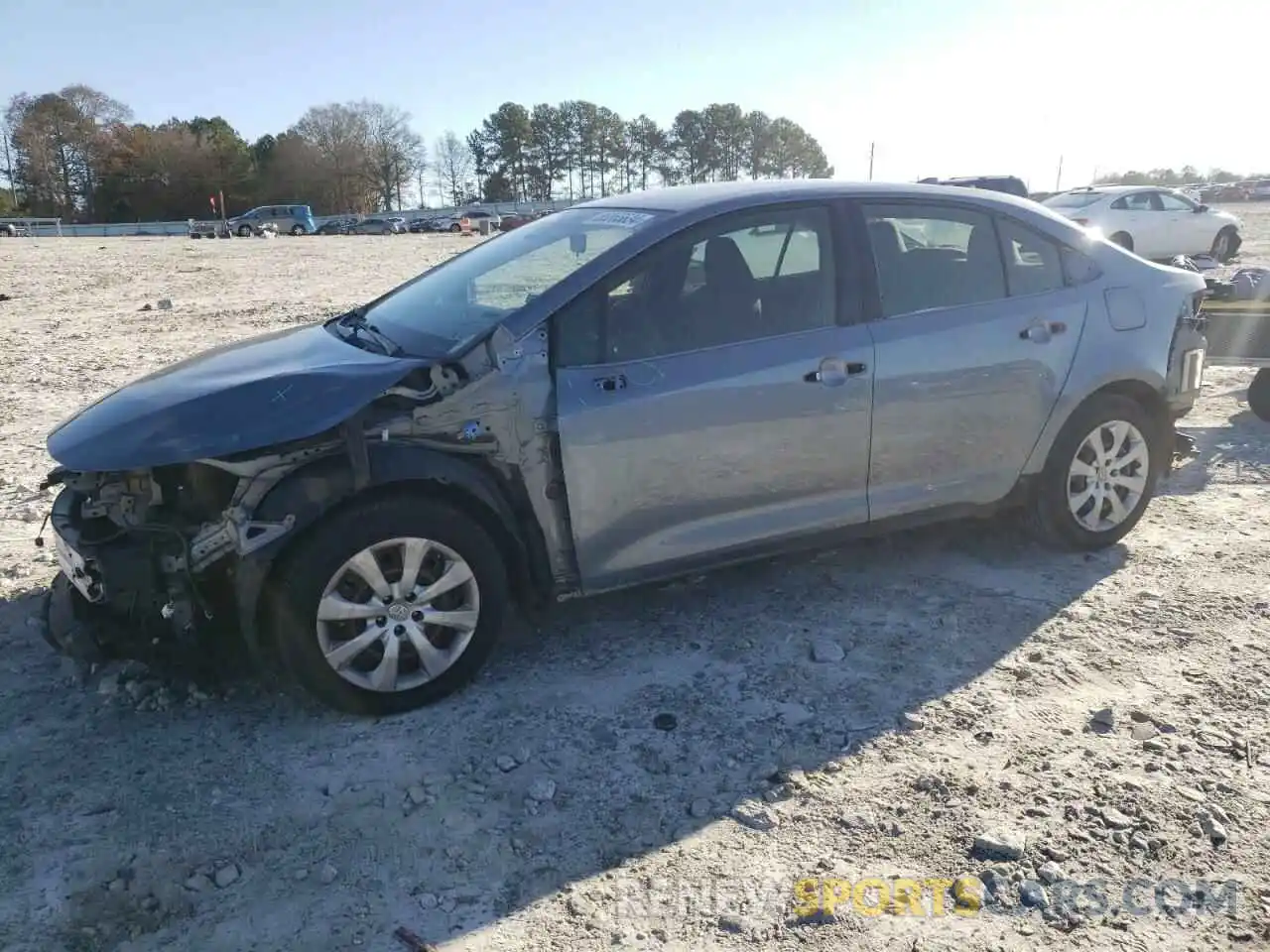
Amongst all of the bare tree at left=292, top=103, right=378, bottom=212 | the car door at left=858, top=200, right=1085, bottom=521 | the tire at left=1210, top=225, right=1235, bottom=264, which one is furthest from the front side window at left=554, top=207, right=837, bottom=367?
the bare tree at left=292, top=103, right=378, bottom=212

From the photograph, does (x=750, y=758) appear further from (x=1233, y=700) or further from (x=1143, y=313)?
(x=1143, y=313)

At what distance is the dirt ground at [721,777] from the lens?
8.71 ft

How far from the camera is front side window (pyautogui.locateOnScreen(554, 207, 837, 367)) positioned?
379cm

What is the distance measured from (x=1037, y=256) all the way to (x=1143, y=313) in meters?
0.65

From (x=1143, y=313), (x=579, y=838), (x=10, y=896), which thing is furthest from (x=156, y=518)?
(x=1143, y=313)

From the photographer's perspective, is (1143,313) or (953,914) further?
(1143,313)

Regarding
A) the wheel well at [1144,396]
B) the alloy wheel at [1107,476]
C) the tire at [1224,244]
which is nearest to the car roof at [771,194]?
the wheel well at [1144,396]

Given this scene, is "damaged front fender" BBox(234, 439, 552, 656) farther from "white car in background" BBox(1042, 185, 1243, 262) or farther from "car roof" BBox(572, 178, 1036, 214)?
"white car in background" BBox(1042, 185, 1243, 262)

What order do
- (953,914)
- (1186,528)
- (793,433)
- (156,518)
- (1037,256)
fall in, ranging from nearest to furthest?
(953,914), (156,518), (793,433), (1037,256), (1186,528)

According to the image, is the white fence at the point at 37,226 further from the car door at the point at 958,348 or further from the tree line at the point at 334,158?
the car door at the point at 958,348

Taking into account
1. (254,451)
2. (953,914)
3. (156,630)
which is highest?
(254,451)

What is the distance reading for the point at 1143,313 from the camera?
4.86m

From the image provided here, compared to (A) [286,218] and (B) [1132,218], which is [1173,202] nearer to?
(B) [1132,218]

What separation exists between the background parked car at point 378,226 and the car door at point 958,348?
56.2m
